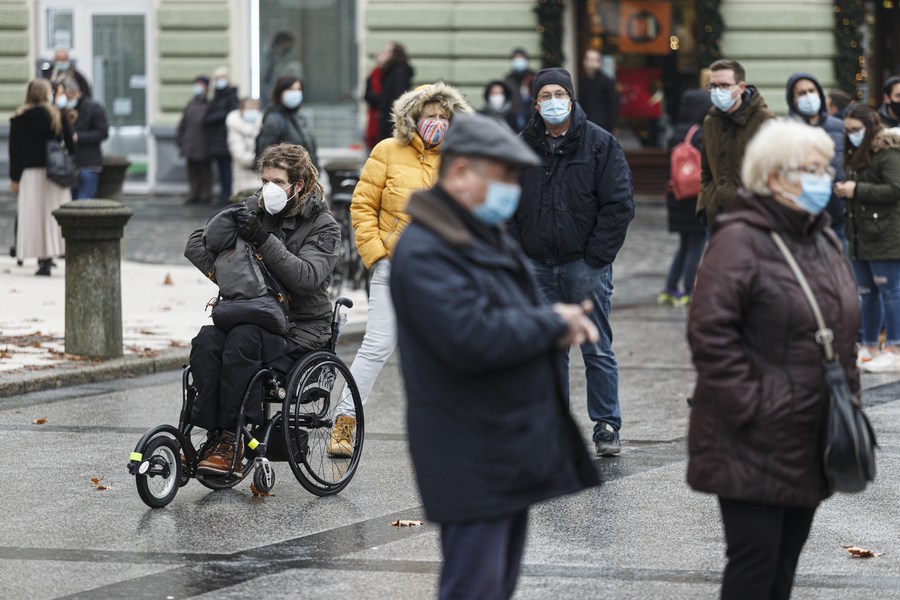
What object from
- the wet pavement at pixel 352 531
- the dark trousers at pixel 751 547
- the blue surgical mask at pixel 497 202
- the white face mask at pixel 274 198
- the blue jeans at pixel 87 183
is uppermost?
the blue surgical mask at pixel 497 202

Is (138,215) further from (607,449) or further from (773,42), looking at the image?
(607,449)

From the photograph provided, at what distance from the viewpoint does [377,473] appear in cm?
781

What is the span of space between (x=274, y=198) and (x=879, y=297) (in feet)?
18.1

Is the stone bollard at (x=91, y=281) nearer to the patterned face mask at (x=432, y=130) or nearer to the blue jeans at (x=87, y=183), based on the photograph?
the patterned face mask at (x=432, y=130)

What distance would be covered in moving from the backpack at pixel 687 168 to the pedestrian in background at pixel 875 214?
2511mm


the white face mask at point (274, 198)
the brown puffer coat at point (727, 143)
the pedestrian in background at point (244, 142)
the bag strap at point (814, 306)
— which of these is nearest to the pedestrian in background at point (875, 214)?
the brown puffer coat at point (727, 143)

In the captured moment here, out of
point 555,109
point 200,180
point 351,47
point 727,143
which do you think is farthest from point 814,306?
point 351,47

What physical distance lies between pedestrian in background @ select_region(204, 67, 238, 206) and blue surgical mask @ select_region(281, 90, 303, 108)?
8726 mm

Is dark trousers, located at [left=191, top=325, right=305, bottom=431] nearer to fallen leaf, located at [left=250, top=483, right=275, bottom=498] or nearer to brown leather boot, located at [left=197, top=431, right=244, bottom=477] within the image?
brown leather boot, located at [left=197, top=431, right=244, bottom=477]

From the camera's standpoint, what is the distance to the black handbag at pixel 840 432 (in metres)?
4.45

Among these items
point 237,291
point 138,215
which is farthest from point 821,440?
point 138,215

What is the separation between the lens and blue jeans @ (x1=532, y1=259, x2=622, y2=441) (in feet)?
26.5

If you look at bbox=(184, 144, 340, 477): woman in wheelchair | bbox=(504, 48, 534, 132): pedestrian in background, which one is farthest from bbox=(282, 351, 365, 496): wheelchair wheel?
bbox=(504, 48, 534, 132): pedestrian in background

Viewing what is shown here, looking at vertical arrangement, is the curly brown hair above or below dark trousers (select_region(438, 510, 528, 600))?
above
